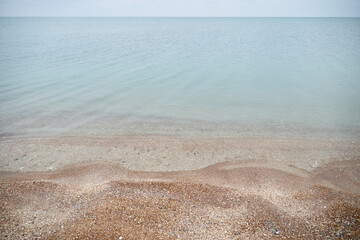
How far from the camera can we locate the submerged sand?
4477mm

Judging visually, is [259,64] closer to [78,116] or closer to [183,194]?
[78,116]

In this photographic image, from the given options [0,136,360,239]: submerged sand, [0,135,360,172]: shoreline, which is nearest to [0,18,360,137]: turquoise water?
[0,135,360,172]: shoreline

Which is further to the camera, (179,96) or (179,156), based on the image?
(179,96)

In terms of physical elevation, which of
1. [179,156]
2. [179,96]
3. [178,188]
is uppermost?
[179,96]

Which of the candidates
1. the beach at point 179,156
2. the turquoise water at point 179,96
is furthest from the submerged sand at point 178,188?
the turquoise water at point 179,96

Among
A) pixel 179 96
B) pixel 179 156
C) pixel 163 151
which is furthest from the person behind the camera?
pixel 179 96

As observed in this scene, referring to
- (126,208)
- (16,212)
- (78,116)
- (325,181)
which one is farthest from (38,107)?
(325,181)

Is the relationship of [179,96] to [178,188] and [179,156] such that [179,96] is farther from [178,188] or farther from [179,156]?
[178,188]

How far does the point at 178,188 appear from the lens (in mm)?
5812

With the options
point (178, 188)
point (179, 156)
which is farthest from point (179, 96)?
point (178, 188)

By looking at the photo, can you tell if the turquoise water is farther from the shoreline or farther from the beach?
the shoreline

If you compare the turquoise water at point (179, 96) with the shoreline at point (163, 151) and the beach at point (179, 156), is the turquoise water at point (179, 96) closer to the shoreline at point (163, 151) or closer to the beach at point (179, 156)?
the beach at point (179, 156)

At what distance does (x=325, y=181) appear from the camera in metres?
6.40

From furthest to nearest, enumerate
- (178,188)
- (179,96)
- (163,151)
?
(179,96), (163,151), (178,188)
